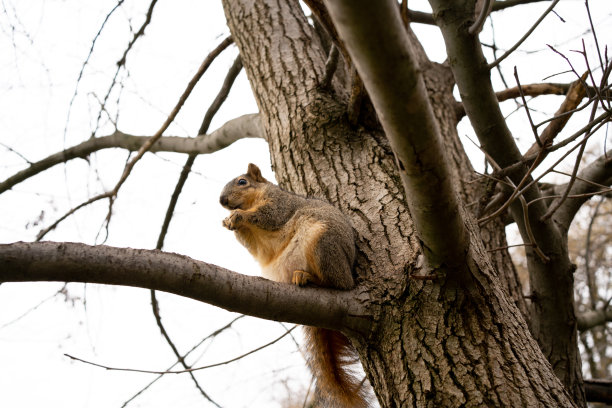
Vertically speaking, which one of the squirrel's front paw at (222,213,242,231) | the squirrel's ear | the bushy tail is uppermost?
the squirrel's ear

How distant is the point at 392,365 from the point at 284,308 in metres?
0.49

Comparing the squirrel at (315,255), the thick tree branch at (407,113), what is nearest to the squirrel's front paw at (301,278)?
the squirrel at (315,255)

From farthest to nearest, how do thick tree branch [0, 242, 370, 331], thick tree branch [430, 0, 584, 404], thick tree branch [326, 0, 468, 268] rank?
1. thick tree branch [430, 0, 584, 404]
2. thick tree branch [0, 242, 370, 331]
3. thick tree branch [326, 0, 468, 268]

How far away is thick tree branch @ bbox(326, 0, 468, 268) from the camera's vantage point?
1.22 meters

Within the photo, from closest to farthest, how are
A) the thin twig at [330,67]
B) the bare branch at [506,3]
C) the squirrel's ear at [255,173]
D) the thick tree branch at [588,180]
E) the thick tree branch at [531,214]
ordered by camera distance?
the thick tree branch at [531,214] → the thin twig at [330,67] → the thick tree branch at [588,180] → the squirrel's ear at [255,173] → the bare branch at [506,3]

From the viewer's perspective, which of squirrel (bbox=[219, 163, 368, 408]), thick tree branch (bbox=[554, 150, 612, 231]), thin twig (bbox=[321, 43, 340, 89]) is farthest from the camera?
thick tree branch (bbox=[554, 150, 612, 231])

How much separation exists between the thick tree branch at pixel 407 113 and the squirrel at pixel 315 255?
581 mm

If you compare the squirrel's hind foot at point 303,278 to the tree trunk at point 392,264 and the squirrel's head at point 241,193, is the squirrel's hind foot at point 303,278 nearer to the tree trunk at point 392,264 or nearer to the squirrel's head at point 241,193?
the tree trunk at point 392,264

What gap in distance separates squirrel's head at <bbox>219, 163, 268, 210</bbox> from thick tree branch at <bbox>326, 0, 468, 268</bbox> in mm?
1908

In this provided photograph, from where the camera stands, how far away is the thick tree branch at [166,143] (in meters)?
3.81

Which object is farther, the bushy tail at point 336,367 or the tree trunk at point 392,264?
the bushy tail at point 336,367

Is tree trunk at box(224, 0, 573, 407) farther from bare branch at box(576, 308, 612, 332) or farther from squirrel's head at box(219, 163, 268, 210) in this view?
bare branch at box(576, 308, 612, 332)

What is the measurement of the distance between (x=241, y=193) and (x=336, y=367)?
1.58 metres

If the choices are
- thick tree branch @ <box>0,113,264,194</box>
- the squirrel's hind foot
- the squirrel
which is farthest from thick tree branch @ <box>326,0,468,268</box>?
thick tree branch @ <box>0,113,264,194</box>
